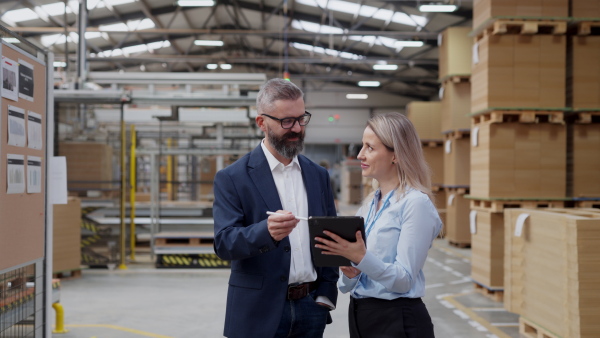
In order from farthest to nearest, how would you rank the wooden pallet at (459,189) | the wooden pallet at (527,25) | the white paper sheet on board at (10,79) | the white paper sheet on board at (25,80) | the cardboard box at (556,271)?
the wooden pallet at (459,189)
the wooden pallet at (527,25)
the cardboard box at (556,271)
the white paper sheet on board at (25,80)
the white paper sheet on board at (10,79)

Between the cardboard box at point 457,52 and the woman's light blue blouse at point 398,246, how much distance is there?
38.0 feet

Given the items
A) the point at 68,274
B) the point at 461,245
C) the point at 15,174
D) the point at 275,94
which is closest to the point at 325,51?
the point at 461,245

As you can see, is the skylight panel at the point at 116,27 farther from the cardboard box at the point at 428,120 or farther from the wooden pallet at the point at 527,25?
the wooden pallet at the point at 527,25

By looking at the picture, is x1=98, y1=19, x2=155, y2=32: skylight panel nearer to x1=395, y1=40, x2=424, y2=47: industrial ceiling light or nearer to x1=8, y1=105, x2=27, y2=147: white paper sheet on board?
x1=395, y1=40, x2=424, y2=47: industrial ceiling light

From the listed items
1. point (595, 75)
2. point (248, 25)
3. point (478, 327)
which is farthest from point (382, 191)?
point (248, 25)

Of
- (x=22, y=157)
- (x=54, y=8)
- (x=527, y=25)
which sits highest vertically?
(x=54, y=8)

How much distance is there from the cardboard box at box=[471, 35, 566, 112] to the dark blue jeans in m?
5.85

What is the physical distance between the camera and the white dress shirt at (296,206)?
2.80 m

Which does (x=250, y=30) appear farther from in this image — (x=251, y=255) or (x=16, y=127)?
(x=251, y=255)

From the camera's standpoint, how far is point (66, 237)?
32.8 ft

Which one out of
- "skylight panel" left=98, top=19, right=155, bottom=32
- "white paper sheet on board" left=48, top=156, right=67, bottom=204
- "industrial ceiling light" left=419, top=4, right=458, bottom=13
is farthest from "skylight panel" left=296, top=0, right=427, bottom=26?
"white paper sheet on board" left=48, top=156, right=67, bottom=204

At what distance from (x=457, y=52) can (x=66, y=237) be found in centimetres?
886

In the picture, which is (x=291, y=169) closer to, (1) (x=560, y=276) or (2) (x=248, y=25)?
(1) (x=560, y=276)

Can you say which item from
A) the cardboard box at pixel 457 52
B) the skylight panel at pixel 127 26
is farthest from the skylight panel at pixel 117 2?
the cardboard box at pixel 457 52
